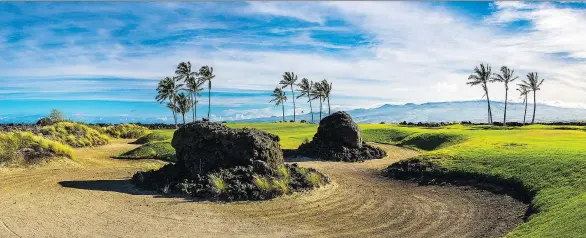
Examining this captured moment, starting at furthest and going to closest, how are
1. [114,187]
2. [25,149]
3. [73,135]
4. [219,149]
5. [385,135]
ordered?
[385,135] < [73,135] < [25,149] < [219,149] < [114,187]

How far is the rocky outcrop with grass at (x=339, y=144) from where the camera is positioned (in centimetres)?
4447

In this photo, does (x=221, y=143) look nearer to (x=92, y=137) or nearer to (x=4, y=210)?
(x=4, y=210)

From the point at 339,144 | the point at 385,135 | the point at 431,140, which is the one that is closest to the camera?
the point at 339,144

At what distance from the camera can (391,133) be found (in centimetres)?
6700

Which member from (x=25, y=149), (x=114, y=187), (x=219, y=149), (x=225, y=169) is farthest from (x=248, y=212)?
(x=25, y=149)

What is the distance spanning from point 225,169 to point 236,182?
2.07 metres

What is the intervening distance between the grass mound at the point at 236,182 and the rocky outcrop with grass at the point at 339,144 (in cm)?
1559

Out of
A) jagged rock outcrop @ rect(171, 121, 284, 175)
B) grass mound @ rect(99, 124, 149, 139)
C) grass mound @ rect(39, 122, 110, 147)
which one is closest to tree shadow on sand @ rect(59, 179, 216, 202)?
jagged rock outcrop @ rect(171, 121, 284, 175)

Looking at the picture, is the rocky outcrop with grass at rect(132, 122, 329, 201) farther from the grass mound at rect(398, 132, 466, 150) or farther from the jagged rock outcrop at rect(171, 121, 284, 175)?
the grass mound at rect(398, 132, 466, 150)

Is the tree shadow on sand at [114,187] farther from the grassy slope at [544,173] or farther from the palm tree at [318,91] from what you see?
the palm tree at [318,91]

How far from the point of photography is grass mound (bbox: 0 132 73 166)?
105 ft

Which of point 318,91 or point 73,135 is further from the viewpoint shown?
point 318,91

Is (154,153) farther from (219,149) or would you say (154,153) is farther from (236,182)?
(236,182)

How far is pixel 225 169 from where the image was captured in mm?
27203
